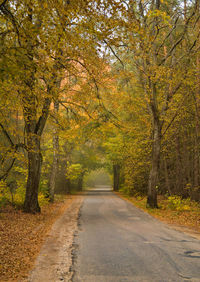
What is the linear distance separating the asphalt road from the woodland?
3.93 meters

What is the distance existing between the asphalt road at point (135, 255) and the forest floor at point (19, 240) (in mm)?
1004

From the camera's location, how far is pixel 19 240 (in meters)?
7.44

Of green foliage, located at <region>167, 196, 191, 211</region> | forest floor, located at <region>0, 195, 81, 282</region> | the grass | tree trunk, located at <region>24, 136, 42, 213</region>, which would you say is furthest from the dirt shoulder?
green foliage, located at <region>167, 196, 191, 211</region>

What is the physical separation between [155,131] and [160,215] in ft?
16.0

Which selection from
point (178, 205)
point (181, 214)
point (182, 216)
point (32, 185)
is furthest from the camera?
point (178, 205)

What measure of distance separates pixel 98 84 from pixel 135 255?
29.9ft

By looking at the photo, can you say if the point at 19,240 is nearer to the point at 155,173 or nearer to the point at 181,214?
the point at 181,214

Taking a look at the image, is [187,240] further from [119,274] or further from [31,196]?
[31,196]

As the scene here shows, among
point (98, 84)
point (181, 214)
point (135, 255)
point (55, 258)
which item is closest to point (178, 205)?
point (181, 214)

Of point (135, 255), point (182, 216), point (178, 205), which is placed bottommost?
point (182, 216)

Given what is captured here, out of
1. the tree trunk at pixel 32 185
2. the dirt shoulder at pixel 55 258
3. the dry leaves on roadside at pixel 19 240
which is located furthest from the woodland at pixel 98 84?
the dirt shoulder at pixel 55 258

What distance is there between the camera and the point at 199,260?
17.7ft

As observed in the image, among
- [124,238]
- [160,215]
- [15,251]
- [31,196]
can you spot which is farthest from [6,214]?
[160,215]

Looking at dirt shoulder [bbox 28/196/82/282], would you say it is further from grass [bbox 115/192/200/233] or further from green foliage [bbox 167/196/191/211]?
green foliage [bbox 167/196/191/211]
